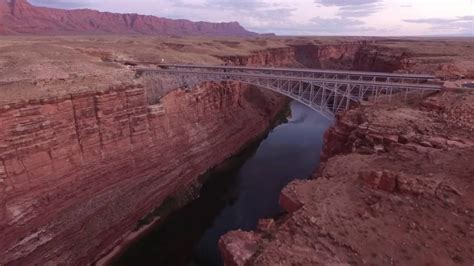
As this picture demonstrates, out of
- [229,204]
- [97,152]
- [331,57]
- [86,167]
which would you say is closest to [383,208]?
[86,167]

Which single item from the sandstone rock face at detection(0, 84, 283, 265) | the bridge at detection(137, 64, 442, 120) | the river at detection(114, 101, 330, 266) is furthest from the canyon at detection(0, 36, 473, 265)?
the bridge at detection(137, 64, 442, 120)

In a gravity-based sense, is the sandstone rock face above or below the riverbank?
below

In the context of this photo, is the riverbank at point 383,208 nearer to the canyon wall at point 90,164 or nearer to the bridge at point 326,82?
the bridge at point 326,82

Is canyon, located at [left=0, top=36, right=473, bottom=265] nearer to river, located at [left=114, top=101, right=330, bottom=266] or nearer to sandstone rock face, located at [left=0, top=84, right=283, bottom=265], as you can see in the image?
sandstone rock face, located at [left=0, top=84, right=283, bottom=265]

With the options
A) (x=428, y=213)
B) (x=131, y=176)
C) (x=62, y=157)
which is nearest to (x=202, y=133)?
(x=131, y=176)

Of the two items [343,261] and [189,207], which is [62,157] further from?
Result: [343,261]

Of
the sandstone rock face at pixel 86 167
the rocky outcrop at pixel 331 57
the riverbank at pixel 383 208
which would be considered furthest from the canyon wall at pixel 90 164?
the rocky outcrop at pixel 331 57

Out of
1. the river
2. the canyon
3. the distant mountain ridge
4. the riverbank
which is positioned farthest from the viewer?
the distant mountain ridge
